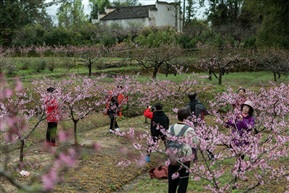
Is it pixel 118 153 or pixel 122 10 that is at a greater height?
pixel 122 10

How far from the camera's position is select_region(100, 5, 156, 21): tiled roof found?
170 ft

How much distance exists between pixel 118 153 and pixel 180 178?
4.36m

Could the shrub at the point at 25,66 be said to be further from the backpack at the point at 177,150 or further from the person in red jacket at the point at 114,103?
the backpack at the point at 177,150

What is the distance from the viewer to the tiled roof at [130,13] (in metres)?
51.7

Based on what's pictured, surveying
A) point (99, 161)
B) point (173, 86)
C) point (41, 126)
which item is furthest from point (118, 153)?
point (173, 86)

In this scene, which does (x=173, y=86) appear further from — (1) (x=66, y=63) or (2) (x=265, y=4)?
(2) (x=265, y=4)

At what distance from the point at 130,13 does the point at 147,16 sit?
339cm

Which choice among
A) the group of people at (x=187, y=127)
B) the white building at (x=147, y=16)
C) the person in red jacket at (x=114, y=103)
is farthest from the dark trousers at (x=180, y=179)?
the white building at (x=147, y=16)

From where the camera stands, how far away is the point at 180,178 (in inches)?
226

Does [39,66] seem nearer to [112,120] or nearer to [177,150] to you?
[112,120]

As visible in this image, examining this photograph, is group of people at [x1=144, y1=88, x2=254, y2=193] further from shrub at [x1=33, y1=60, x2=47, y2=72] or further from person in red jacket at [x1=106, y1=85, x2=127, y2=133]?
shrub at [x1=33, y1=60, x2=47, y2=72]

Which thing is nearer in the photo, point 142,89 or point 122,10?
point 142,89

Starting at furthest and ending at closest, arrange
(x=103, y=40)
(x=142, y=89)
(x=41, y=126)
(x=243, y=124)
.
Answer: (x=103, y=40)
(x=142, y=89)
(x=41, y=126)
(x=243, y=124)

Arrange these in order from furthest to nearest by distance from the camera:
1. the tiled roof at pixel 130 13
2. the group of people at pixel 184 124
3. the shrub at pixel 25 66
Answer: the tiled roof at pixel 130 13 < the shrub at pixel 25 66 < the group of people at pixel 184 124
